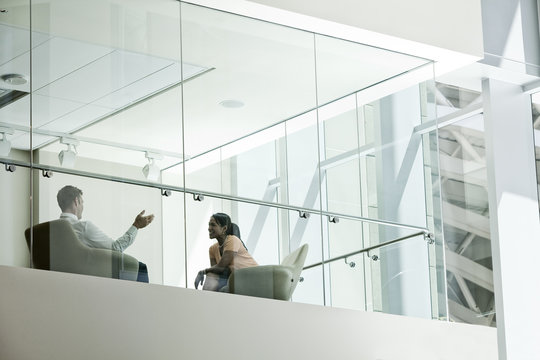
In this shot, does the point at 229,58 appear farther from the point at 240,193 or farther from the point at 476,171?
the point at 476,171

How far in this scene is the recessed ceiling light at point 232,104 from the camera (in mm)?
8065

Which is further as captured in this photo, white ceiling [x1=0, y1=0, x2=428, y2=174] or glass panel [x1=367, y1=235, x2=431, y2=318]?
glass panel [x1=367, y1=235, x2=431, y2=318]

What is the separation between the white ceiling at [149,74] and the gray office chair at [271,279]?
1064 millimetres

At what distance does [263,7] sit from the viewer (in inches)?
331

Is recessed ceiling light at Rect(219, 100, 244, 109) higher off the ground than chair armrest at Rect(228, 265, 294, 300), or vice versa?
recessed ceiling light at Rect(219, 100, 244, 109)

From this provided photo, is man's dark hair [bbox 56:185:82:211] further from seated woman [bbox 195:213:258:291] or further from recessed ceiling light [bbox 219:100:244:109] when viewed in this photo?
recessed ceiling light [bbox 219:100:244:109]

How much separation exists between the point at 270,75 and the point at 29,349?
10.2ft

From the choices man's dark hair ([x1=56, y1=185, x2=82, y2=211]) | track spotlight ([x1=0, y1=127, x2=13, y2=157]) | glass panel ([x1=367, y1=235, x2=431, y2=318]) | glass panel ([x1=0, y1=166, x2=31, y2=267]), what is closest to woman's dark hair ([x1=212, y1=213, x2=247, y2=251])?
man's dark hair ([x1=56, y1=185, x2=82, y2=211])

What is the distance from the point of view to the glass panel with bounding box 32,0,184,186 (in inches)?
288

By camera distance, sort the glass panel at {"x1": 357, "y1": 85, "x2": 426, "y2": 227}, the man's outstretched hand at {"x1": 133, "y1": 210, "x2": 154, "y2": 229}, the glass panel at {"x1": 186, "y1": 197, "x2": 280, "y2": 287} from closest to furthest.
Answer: the man's outstretched hand at {"x1": 133, "y1": 210, "x2": 154, "y2": 229} < the glass panel at {"x1": 186, "y1": 197, "x2": 280, "y2": 287} < the glass panel at {"x1": 357, "y1": 85, "x2": 426, "y2": 227}

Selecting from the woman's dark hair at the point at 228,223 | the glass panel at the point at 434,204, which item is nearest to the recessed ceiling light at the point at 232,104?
the woman's dark hair at the point at 228,223

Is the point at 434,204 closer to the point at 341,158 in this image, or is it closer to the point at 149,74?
the point at 341,158

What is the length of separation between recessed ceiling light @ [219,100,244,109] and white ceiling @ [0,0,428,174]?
37 mm

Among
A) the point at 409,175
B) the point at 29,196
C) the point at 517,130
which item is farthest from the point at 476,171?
the point at 29,196
